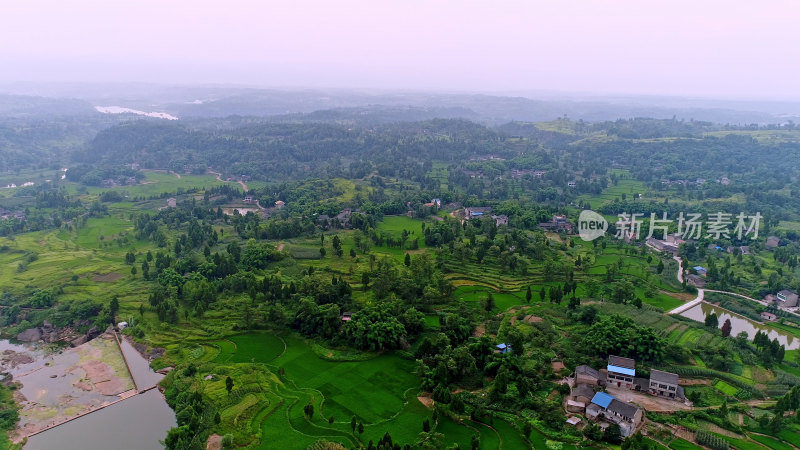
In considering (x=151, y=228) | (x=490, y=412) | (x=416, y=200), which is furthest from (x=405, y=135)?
(x=490, y=412)

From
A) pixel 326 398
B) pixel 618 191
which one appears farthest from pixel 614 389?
pixel 618 191

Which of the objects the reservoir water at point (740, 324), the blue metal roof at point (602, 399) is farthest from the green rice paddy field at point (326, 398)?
the reservoir water at point (740, 324)

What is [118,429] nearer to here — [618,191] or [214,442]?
[214,442]

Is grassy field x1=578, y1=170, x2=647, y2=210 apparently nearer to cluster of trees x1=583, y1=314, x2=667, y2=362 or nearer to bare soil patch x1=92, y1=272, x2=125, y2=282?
cluster of trees x1=583, y1=314, x2=667, y2=362

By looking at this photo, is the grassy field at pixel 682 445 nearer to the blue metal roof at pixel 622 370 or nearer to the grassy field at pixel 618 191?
the blue metal roof at pixel 622 370

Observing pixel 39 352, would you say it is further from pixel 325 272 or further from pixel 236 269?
pixel 325 272

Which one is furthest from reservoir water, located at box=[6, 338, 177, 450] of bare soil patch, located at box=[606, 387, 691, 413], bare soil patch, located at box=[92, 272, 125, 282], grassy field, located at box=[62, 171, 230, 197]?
grassy field, located at box=[62, 171, 230, 197]
